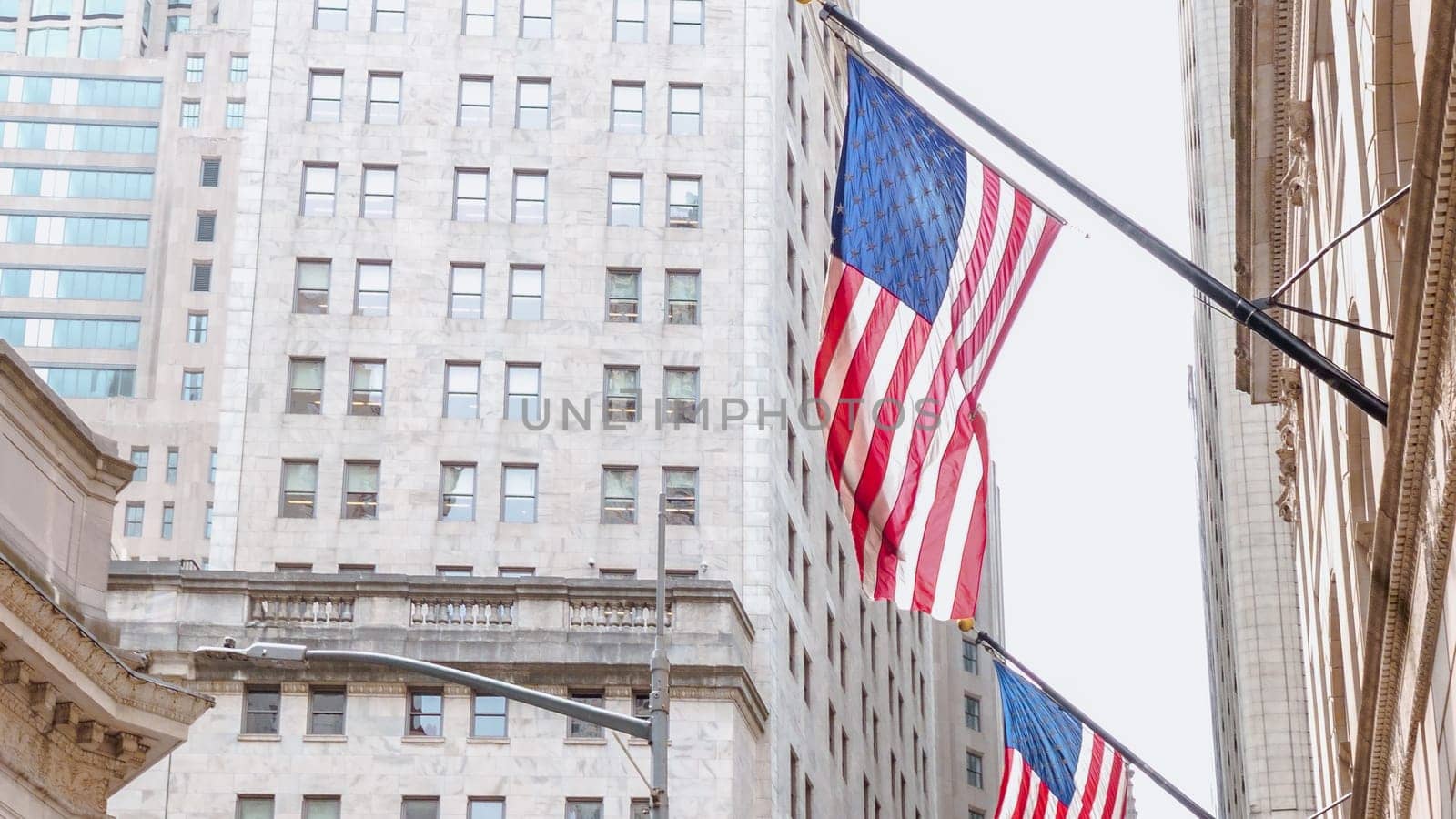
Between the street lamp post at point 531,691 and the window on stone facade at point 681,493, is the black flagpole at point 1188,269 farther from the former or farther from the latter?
the window on stone facade at point 681,493

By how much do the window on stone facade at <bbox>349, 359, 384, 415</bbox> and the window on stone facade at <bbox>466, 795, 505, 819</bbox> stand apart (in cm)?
1439

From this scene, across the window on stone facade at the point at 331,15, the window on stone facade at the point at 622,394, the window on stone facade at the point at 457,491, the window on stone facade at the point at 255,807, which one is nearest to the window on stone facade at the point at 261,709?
the window on stone facade at the point at 255,807

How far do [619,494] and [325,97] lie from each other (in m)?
15.9

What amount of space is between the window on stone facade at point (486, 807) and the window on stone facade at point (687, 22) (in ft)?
88.7

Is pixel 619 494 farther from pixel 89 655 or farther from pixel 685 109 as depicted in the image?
pixel 89 655

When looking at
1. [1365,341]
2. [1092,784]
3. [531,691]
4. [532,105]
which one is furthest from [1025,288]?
[532,105]

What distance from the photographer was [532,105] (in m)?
71.4

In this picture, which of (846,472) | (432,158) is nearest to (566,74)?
(432,158)

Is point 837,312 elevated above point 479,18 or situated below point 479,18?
below

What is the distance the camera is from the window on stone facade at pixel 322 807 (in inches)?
2197

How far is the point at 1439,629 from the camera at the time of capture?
17594 millimetres

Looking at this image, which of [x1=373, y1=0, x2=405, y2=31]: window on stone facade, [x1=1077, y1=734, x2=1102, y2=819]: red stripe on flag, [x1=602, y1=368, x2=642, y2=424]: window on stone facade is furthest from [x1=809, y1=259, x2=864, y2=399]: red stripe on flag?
[x1=373, y1=0, x2=405, y2=31]: window on stone facade

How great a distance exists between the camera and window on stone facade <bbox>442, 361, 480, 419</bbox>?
6681cm

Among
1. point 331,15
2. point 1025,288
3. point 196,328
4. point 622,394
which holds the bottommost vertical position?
point 1025,288
